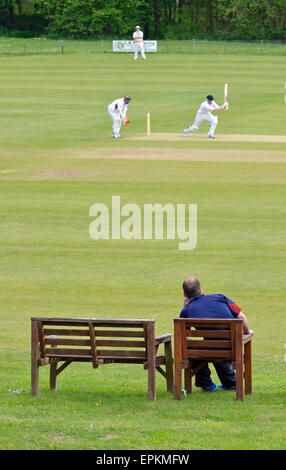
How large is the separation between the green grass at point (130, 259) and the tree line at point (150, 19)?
152ft

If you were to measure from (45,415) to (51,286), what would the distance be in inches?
316

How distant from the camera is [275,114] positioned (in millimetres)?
46781

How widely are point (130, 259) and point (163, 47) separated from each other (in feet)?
222

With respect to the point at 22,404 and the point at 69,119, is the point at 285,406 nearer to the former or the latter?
the point at 22,404

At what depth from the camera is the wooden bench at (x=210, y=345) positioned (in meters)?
9.74

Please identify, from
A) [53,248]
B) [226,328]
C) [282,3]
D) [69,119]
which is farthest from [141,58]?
[226,328]

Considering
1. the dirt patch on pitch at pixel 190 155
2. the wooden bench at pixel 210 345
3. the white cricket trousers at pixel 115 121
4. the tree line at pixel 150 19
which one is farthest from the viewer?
the tree line at pixel 150 19

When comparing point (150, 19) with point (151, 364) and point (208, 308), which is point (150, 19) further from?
point (151, 364)

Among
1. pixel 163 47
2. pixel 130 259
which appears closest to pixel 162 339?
pixel 130 259

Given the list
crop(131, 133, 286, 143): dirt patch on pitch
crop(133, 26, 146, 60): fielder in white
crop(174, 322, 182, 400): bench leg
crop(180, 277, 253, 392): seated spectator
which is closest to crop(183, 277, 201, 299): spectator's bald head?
crop(180, 277, 253, 392): seated spectator

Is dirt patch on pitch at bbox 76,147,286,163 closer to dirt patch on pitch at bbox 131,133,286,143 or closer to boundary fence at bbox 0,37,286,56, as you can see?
dirt patch on pitch at bbox 131,133,286,143

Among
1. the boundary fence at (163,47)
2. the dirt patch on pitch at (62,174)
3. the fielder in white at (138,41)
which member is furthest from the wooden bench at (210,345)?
the boundary fence at (163,47)

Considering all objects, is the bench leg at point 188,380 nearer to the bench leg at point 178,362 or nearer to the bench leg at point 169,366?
the bench leg at point 169,366

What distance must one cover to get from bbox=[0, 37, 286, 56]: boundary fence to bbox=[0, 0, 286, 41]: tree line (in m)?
5.10
